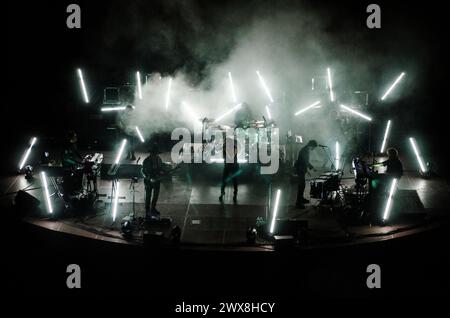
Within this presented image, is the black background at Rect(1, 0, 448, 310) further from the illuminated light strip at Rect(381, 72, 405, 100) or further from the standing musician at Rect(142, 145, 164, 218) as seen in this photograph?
the standing musician at Rect(142, 145, 164, 218)

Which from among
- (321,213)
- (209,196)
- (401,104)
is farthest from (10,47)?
(401,104)

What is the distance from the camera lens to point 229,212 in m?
11.3

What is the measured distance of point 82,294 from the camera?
9070mm

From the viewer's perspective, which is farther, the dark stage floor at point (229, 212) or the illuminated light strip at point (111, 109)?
the illuminated light strip at point (111, 109)

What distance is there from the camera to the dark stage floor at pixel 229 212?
32.8 ft

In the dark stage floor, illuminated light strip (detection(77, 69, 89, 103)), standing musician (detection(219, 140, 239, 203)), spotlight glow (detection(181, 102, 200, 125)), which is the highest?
illuminated light strip (detection(77, 69, 89, 103))

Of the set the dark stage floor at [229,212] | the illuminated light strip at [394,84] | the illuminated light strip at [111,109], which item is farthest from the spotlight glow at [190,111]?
the illuminated light strip at [394,84]

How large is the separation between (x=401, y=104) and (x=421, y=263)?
9.57 meters

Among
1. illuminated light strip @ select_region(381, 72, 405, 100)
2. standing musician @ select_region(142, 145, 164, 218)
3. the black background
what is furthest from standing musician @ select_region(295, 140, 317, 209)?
illuminated light strip @ select_region(381, 72, 405, 100)

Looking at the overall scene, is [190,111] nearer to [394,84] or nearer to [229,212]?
[229,212]

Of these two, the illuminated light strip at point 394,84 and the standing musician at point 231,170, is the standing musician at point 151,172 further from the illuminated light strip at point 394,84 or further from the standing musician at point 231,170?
the illuminated light strip at point 394,84

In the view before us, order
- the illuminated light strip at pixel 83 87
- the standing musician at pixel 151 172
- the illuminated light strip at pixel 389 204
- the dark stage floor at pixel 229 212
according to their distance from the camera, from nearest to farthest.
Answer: the dark stage floor at pixel 229 212 < the illuminated light strip at pixel 389 204 < the standing musician at pixel 151 172 < the illuminated light strip at pixel 83 87

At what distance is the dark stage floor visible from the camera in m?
9.99
